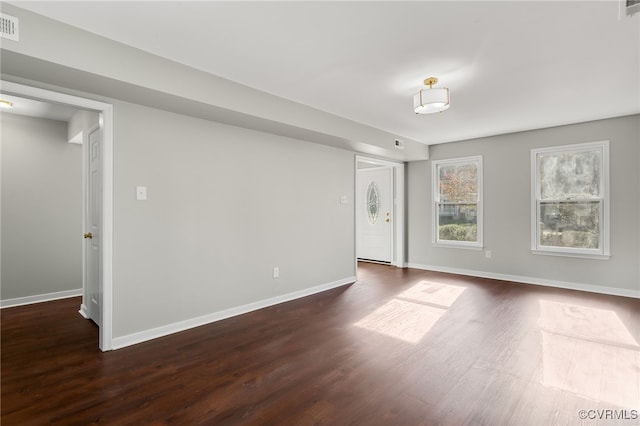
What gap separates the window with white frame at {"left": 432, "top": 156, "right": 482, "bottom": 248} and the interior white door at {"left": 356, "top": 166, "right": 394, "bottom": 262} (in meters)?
0.97

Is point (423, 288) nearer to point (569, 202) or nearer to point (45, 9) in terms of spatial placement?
point (569, 202)

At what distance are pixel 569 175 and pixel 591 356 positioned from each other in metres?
3.19

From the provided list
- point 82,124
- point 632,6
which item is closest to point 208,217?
point 82,124

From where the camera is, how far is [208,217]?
11.6 feet

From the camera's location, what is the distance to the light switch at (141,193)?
301 centimetres

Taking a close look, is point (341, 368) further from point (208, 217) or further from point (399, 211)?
point (399, 211)

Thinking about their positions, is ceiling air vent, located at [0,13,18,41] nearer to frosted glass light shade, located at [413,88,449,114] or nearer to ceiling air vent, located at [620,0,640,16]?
frosted glass light shade, located at [413,88,449,114]

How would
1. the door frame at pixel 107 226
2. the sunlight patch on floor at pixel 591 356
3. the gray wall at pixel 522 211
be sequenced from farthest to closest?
the gray wall at pixel 522 211 → the door frame at pixel 107 226 → the sunlight patch on floor at pixel 591 356

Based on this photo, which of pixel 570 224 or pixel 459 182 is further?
pixel 459 182

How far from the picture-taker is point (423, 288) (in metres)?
4.94

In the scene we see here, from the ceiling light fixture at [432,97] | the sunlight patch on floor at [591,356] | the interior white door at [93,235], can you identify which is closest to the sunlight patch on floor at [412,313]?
the sunlight patch on floor at [591,356]

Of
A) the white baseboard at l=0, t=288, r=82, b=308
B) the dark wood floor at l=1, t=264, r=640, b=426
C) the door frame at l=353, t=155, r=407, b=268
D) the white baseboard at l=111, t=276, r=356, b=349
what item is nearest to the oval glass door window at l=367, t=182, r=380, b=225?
the door frame at l=353, t=155, r=407, b=268

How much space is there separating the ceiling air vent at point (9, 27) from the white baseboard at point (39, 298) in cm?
377
